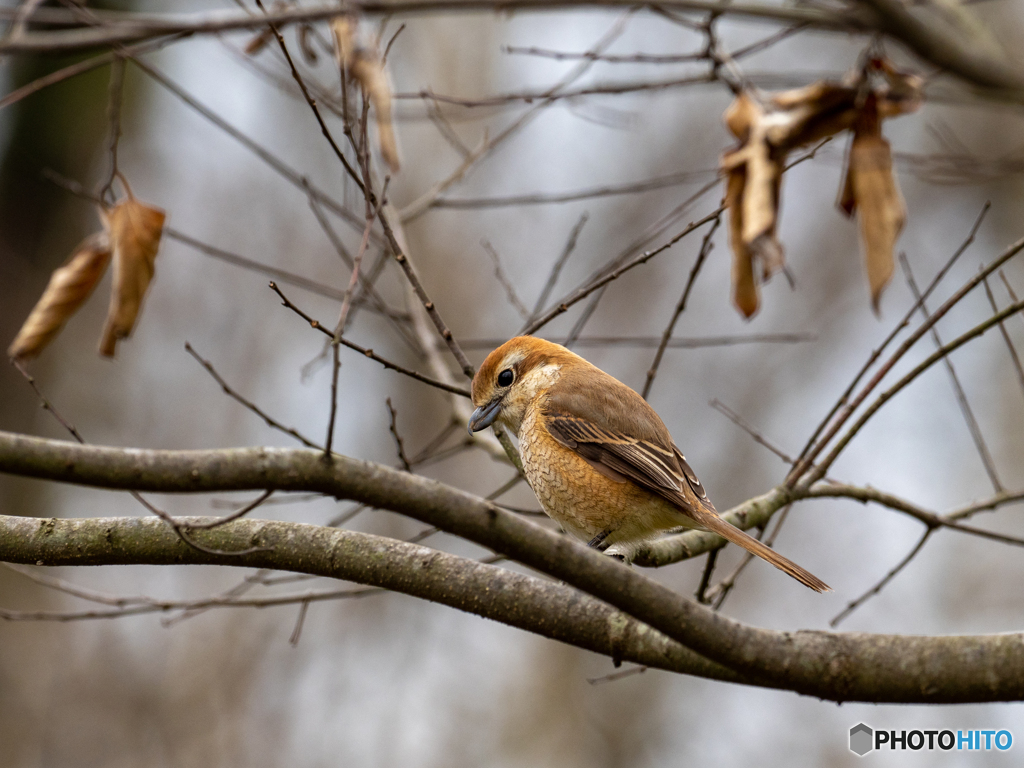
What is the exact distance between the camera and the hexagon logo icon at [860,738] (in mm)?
4090

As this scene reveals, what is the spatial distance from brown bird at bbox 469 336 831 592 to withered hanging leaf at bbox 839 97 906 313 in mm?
1241

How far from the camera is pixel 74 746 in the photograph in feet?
21.9

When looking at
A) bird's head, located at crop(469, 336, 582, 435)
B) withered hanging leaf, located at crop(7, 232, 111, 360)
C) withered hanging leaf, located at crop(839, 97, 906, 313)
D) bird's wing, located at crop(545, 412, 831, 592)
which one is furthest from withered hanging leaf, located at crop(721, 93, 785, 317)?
withered hanging leaf, located at crop(7, 232, 111, 360)

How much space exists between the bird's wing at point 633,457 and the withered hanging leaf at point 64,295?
187cm

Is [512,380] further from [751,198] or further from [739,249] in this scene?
[751,198]

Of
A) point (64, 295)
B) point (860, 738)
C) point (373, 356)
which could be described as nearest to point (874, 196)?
point (373, 356)

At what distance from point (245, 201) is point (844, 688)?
8.64m

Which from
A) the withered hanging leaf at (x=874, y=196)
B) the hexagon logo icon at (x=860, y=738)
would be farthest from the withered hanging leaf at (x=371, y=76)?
the hexagon logo icon at (x=860, y=738)

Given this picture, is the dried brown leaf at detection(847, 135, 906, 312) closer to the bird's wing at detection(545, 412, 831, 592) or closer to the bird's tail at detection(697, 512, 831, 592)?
the bird's tail at detection(697, 512, 831, 592)

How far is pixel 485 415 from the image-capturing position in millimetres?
3713

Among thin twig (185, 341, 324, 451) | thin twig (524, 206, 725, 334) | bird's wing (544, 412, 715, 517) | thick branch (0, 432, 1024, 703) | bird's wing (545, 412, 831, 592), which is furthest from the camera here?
bird's wing (544, 412, 715, 517)

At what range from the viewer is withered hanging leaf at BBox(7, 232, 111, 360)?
2.90 m

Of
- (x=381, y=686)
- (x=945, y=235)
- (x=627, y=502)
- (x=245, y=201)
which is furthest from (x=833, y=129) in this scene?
(x=245, y=201)

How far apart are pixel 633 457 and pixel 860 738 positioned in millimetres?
2960
